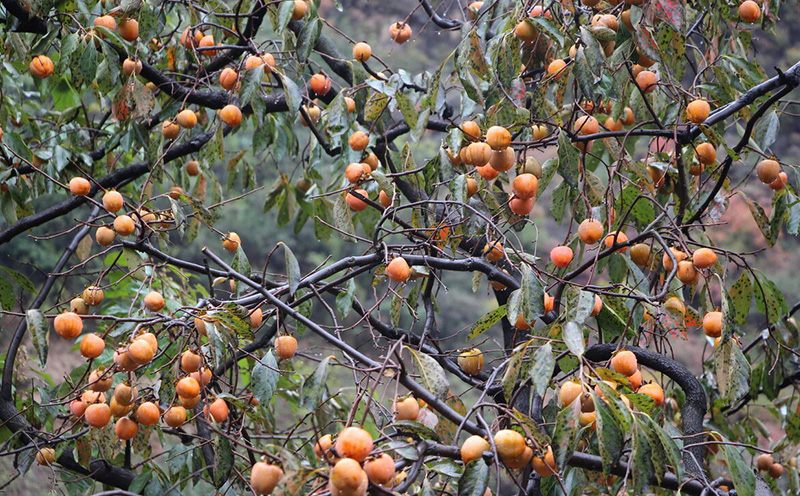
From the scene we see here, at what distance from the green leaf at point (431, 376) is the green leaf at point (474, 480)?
0.28 feet

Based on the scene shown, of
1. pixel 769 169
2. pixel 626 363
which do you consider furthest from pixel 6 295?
pixel 769 169

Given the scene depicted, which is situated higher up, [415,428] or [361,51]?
[361,51]

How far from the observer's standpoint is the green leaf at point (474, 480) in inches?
25.4

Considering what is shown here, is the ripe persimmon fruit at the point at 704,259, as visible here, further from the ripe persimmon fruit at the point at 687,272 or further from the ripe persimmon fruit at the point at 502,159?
the ripe persimmon fruit at the point at 502,159

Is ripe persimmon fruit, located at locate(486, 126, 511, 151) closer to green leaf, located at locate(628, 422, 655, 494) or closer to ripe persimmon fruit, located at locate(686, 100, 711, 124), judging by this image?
ripe persimmon fruit, located at locate(686, 100, 711, 124)

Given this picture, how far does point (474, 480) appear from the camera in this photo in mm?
649

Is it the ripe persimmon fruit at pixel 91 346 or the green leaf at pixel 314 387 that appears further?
the ripe persimmon fruit at pixel 91 346

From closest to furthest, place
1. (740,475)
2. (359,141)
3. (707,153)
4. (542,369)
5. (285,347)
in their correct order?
(542,369)
(740,475)
(285,347)
(707,153)
(359,141)

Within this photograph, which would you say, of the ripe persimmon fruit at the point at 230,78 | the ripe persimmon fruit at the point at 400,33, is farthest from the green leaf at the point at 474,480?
the ripe persimmon fruit at the point at 400,33

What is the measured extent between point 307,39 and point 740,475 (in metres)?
0.96

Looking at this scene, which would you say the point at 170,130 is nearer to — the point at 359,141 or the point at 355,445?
the point at 359,141

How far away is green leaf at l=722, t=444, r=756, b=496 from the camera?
2.64ft

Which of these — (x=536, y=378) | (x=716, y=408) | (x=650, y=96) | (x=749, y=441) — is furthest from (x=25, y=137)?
(x=749, y=441)

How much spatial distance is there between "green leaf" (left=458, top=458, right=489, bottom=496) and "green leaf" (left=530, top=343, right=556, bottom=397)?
3.6 inches
